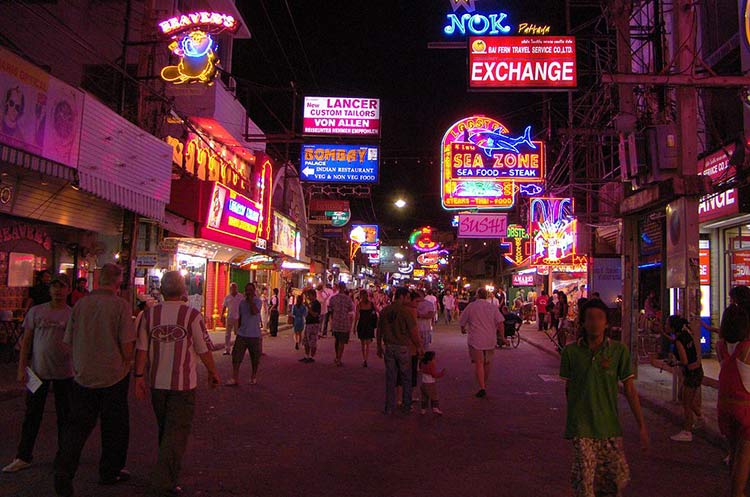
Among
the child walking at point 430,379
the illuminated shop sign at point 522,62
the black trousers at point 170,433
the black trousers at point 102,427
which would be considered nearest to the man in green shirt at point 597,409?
the black trousers at point 170,433

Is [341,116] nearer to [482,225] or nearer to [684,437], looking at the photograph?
[482,225]

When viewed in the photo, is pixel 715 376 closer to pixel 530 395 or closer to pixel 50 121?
pixel 530 395

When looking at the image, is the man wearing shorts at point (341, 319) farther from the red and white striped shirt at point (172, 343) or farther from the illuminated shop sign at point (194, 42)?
the red and white striped shirt at point (172, 343)

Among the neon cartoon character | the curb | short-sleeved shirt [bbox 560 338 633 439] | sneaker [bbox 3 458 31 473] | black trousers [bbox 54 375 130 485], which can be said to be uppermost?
the neon cartoon character

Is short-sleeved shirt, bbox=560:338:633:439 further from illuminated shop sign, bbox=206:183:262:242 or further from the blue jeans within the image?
illuminated shop sign, bbox=206:183:262:242

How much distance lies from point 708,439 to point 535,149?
14.6 metres

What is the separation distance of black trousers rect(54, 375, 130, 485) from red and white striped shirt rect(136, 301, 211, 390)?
563 mm

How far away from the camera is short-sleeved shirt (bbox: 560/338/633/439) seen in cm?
Result: 434

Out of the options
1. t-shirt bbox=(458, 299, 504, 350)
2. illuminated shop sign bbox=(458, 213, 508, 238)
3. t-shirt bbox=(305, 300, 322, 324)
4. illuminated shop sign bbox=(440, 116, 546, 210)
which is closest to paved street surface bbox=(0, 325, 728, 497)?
t-shirt bbox=(458, 299, 504, 350)

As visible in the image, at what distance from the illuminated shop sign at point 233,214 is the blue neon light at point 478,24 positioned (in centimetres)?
806

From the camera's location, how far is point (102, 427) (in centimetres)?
550

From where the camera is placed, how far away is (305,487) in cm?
568

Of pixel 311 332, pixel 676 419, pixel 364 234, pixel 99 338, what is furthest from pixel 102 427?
pixel 364 234

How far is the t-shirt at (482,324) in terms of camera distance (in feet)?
36.0
